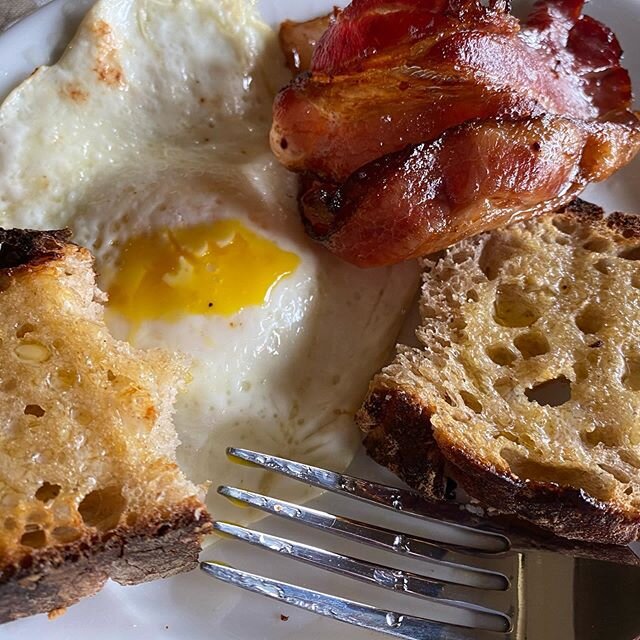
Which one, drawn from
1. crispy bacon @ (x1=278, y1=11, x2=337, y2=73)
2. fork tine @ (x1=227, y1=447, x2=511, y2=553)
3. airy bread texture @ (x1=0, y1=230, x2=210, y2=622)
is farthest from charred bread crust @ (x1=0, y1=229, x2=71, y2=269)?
crispy bacon @ (x1=278, y1=11, x2=337, y2=73)

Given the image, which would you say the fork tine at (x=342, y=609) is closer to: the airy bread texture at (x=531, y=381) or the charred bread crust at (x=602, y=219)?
the airy bread texture at (x=531, y=381)

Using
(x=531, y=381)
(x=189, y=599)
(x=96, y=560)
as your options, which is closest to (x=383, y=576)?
(x=189, y=599)

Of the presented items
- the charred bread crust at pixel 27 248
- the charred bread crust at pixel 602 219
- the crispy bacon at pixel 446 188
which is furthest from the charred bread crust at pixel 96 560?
the charred bread crust at pixel 602 219

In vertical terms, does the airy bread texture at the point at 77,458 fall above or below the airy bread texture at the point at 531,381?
above

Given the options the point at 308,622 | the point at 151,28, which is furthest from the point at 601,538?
the point at 151,28

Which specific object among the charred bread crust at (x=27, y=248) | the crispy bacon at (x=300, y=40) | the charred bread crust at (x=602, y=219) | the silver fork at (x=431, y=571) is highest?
the crispy bacon at (x=300, y=40)

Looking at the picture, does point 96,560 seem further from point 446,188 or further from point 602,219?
point 602,219
